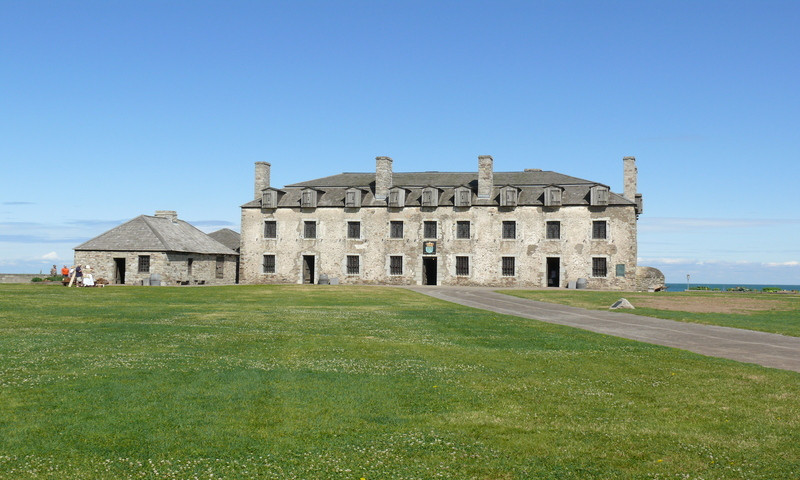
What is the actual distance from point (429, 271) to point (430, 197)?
7173mm

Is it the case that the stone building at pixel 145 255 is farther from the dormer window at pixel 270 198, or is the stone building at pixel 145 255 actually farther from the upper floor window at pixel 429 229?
the upper floor window at pixel 429 229

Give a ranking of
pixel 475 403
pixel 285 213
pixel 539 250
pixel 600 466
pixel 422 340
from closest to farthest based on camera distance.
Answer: pixel 600 466 → pixel 475 403 → pixel 422 340 → pixel 539 250 → pixel 285 213

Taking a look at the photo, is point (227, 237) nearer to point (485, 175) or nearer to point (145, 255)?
point (145, 255)

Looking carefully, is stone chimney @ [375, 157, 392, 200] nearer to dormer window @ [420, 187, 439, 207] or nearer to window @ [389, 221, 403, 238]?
window @ [389, 221, 403, 238]

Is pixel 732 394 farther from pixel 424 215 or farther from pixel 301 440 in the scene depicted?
pixel 424 215

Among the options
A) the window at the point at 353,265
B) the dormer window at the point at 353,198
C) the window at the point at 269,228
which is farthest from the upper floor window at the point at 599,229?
the window at the point at 269,228

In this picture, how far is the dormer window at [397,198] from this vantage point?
182ft

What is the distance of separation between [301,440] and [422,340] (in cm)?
823

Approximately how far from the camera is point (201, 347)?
13.1 meters

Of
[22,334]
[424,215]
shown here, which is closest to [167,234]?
[424,215]

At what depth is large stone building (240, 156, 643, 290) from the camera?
2041 inches

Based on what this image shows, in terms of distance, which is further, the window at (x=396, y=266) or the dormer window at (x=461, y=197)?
the window at (x=396, y=266)

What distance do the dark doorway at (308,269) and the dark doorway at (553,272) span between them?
70.6 feet

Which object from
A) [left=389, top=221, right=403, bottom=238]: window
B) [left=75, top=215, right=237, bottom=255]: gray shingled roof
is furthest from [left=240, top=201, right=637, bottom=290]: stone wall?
[left=75, top=215, right=237, bottom=255]: gray shingled roof
